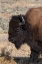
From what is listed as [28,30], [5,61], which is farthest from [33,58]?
[28,30]

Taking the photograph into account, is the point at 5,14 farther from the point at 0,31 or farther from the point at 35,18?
the point at 35,18

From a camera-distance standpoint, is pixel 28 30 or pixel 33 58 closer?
pixel 28 30

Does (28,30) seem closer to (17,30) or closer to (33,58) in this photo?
(17,30)

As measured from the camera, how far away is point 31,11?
346 inches

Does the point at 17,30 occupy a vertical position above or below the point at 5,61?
above

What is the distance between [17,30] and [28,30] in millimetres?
298

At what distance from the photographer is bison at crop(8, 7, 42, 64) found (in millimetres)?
8511

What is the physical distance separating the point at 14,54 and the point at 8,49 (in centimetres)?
49

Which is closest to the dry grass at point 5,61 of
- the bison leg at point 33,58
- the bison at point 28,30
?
the bison leg at point 33,58

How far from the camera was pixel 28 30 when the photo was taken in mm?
8641

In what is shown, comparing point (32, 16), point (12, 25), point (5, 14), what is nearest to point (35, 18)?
point (32, 16)

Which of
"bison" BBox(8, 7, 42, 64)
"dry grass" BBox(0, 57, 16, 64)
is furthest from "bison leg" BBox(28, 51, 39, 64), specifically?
"dry grass" BBox(0, 57, 16, 64)

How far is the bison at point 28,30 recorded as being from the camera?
8511 millimetres

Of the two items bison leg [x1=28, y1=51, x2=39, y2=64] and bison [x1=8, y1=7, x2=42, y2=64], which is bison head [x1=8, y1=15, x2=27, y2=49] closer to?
bison [x1=8, y1=7, x2=42, y2=64]
